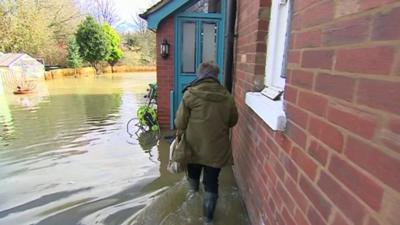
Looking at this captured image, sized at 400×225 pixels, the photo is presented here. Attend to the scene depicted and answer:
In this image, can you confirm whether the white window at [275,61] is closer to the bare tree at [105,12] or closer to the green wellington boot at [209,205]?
the green wellington boot at [209,205]

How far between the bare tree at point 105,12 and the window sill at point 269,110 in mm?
44701

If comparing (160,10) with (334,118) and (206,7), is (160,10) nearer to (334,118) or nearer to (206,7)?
A: (206,7)

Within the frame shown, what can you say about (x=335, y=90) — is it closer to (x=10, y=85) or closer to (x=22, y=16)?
(x=10, y=85)

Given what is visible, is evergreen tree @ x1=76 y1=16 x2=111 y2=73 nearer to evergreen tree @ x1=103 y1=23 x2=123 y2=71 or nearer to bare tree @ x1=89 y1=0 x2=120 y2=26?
evergreen tree @ x1=103 y1=23 x2=123 y2=71

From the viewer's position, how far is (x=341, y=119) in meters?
1.20

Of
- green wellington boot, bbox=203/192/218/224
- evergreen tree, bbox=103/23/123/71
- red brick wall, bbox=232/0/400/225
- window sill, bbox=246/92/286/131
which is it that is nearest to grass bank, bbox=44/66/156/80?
evergreen tree, bbox=103/23/123/71

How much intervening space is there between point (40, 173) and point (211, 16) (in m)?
4.71

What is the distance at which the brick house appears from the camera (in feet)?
3.04

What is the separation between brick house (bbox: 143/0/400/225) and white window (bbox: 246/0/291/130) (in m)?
0.01

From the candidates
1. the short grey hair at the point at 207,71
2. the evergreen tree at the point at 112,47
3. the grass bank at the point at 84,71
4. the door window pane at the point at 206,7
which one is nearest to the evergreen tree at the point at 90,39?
the grass bank at the point at 84,71

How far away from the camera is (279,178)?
6.83ft

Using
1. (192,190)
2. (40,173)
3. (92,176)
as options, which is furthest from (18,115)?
(192,190)

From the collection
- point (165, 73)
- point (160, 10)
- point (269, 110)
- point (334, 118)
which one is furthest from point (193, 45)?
point (334, 118)

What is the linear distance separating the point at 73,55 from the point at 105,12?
75.1 feet
